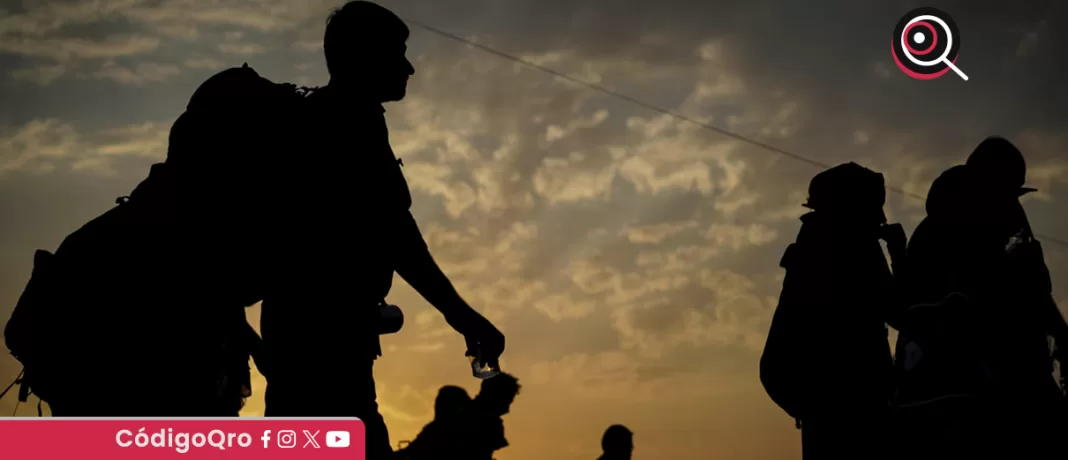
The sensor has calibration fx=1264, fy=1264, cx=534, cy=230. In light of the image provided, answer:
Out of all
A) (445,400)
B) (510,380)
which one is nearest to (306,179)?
(445,400)

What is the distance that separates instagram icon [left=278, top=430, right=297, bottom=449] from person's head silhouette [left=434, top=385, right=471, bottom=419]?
2455 millimetres

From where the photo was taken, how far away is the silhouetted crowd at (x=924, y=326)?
5430mm

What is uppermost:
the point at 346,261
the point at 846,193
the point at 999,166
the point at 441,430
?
the point at 999,166

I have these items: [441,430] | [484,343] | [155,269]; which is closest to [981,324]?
[441,430]

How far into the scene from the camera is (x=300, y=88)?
3.94 m

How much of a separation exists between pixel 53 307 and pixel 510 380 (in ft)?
14.1

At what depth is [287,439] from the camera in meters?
3.76

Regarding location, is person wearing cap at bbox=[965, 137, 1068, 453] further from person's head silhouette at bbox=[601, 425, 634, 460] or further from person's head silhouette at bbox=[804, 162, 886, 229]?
person's head silhouette at bbox=[601, 425, 634, 460]

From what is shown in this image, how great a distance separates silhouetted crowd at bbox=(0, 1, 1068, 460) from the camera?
3.10 m

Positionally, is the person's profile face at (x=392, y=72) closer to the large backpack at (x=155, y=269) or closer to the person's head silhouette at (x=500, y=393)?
the large backpack at (x=155, y=269)

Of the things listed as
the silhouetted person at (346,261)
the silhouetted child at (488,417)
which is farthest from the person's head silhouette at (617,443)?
the silhouetted person at (346,261)

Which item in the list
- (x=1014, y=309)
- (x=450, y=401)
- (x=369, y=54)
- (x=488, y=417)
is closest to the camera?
(x=369, y=54)

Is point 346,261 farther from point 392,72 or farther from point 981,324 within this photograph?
point 981,324

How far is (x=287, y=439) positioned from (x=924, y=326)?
136 inches
